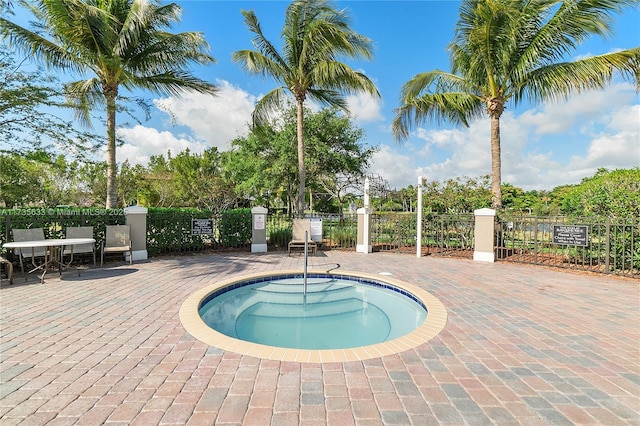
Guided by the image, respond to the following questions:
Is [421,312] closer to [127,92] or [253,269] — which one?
[253,269]

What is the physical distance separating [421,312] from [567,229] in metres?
5.86

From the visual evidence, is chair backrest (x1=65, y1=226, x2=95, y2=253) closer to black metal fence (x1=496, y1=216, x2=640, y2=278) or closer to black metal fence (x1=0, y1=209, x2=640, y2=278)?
black metal fence (x1=0, y1=209, x2=640, y2=278)

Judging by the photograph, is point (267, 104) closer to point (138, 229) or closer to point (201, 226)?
point (201, 226)

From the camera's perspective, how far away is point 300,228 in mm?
10594

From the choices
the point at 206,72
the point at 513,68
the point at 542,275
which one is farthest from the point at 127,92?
the point at 542,275

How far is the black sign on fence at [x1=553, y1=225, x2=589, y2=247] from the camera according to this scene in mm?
7594

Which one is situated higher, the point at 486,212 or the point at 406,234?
the point at 486,212

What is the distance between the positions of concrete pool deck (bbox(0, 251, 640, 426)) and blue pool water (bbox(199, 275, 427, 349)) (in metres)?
0.76

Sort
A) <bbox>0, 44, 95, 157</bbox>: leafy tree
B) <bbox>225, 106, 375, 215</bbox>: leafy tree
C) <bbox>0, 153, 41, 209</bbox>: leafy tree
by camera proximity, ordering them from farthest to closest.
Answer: <bbox>225, 106, 375, 215</bbox>: leafy tree, <bbox>0, 153, 41, 209</bbox>: leafy tree, <bbox>0, 44, 95, 157</bbox>: leafy tree

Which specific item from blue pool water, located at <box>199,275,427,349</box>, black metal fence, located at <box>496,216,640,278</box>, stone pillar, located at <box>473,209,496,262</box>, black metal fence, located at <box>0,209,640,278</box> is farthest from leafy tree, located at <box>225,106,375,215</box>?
blue pool water, located at <box>199,275,427,349</box>

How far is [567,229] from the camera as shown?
7.84 meters

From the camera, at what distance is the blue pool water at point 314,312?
4.39 metres

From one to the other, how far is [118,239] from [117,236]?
90mm

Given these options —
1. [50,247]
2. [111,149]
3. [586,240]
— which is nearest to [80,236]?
[50,247]
